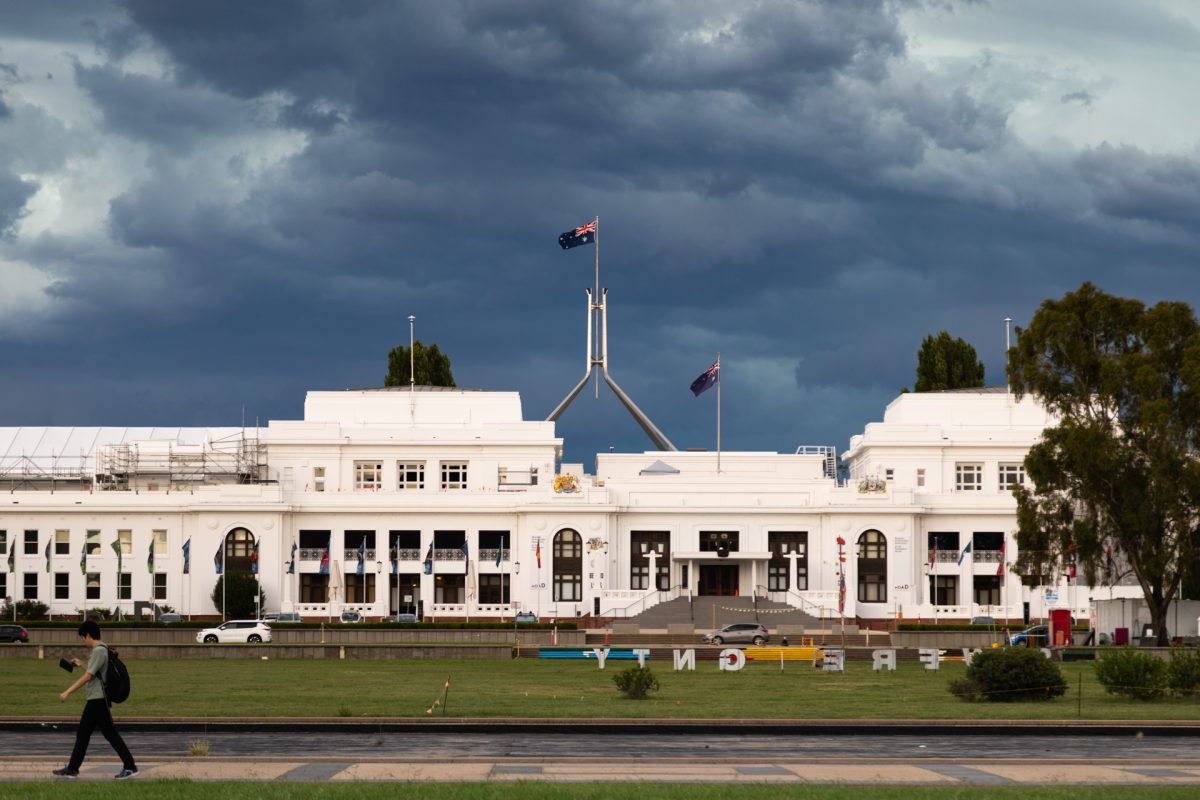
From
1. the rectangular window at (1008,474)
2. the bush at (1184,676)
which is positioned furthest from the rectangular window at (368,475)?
the bush at (1184,676)

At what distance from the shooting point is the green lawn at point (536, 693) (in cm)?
3741

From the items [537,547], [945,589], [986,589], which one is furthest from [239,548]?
[986,589]

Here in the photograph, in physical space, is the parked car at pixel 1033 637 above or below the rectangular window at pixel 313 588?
below

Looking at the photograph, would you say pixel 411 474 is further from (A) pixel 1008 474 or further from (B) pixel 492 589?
(A) pixel 1008 474

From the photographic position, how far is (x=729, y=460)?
119500 mm

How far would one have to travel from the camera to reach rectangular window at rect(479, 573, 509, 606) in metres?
108

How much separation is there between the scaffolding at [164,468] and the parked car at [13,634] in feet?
99.8

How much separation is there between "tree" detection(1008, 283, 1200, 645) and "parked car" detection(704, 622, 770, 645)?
1511 centimetres

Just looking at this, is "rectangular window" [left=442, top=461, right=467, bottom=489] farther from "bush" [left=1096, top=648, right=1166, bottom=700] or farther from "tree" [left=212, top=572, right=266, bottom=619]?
"bush" [left=1096, top=648, right=1166, bottom=700]

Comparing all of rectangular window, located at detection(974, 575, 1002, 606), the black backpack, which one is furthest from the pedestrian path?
rectangular window, located at detection(974, 575, 1002, 606)

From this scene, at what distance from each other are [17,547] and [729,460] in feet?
158

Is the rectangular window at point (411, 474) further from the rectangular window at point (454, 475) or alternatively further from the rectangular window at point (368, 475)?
the rectangular window at point (454, 475)

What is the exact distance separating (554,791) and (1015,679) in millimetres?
23200

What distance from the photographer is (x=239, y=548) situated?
108250 mm
